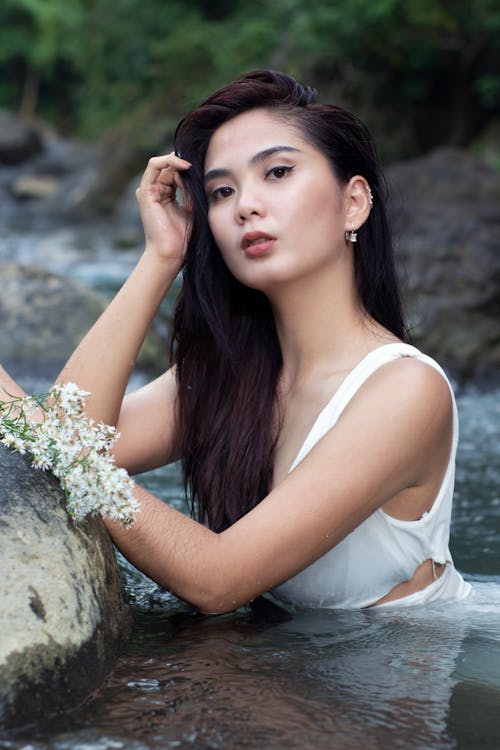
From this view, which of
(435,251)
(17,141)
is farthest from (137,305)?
(17,141)

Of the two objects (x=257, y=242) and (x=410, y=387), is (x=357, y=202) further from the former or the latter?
(x=410, y=387)

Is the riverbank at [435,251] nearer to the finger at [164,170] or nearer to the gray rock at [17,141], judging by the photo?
the finger at [164,170]

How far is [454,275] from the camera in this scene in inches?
315

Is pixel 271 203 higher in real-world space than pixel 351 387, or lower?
higher

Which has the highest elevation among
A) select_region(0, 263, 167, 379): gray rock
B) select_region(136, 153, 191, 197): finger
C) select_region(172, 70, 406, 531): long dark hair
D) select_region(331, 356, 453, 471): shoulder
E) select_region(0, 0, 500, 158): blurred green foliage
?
select_region(0, 0, 500, 158): blurred green foliage

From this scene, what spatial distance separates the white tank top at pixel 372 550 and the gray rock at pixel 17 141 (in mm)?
26578

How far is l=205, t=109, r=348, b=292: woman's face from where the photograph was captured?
2914 mm

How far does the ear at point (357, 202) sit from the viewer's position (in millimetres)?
3092

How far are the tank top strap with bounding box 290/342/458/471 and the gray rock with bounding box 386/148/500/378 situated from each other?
4005mm

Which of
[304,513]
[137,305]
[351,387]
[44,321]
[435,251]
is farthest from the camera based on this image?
[435,251]

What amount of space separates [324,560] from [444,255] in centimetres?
560

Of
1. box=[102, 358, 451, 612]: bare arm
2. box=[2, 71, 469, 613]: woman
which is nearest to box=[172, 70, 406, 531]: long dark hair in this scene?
box=[2, 71, 469, 613]: woman

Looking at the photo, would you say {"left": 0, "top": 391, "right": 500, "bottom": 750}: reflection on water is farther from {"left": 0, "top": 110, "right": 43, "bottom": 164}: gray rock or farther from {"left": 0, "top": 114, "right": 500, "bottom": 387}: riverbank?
{"left": 0, "top": 110, "right": 43, "bottom": 164}: gray rock

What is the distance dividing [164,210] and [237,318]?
1.33ft
